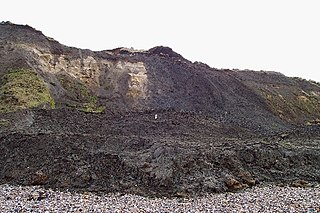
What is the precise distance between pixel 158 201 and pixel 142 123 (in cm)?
1052

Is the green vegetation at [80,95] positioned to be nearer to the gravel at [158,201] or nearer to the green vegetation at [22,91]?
the green vegetation at [22,91]

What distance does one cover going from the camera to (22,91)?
25.0m

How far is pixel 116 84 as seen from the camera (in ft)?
114

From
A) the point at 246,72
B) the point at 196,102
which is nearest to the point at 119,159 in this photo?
the point at 196,102

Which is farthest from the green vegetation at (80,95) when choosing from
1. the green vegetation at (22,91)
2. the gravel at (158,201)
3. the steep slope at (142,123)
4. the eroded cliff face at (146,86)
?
the gravel at (158,201)

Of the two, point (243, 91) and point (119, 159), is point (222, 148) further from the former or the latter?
point (243, 91)

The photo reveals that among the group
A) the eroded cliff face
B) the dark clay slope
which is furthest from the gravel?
the eroded cliff face

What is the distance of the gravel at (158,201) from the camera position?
11.3 m

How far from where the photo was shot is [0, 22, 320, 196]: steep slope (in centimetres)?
1502

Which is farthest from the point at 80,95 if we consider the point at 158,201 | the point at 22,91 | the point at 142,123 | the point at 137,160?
the point at 158,201

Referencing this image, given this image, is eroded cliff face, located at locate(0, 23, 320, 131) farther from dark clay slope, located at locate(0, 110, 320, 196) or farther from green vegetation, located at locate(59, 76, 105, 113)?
dark clay slope, located at locate(0, 110, 320, 196)

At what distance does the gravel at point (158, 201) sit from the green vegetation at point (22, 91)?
10451 millimetres

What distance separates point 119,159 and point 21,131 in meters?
6.07

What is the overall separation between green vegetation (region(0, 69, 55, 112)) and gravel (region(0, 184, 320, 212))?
10.5 meters
